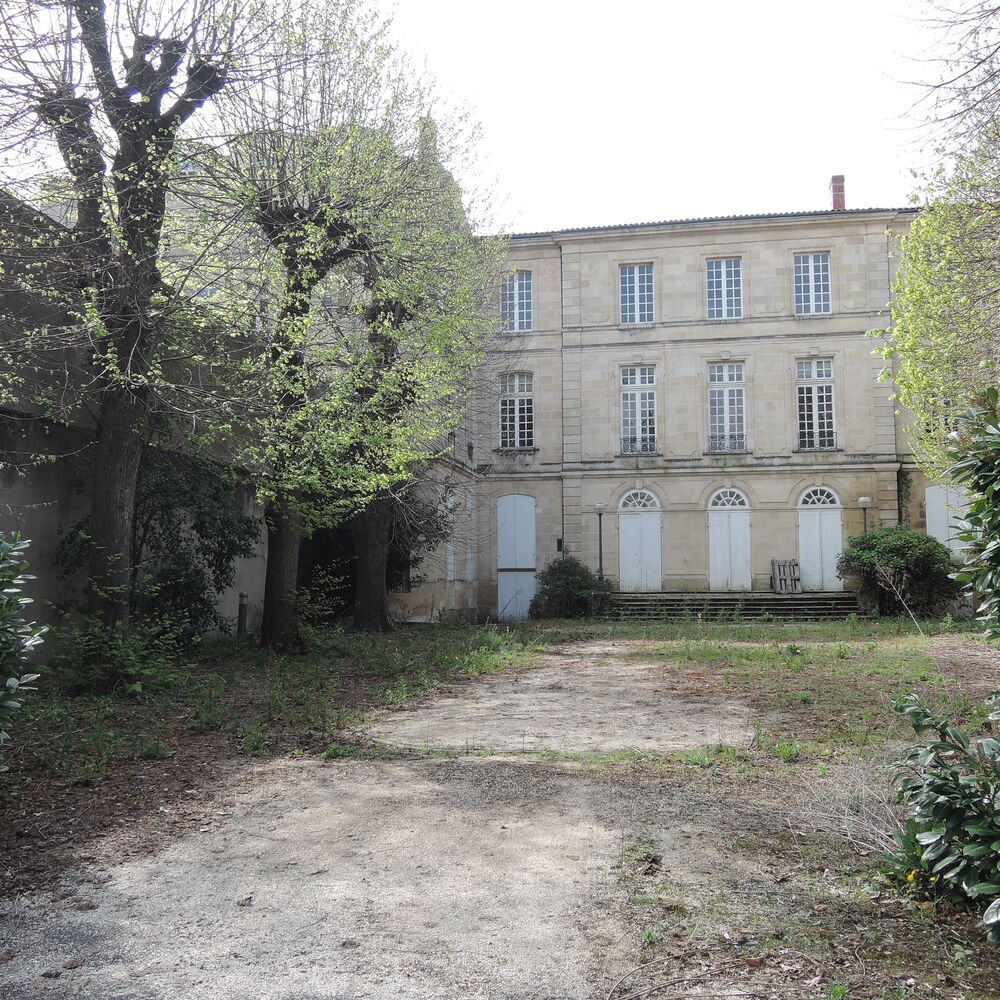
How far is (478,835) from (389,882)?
703 mm

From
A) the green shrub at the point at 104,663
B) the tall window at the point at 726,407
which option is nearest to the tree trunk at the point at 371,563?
the green shrub at the point at 104,663

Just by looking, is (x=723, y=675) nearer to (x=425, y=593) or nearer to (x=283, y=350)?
(x=283, y=350)

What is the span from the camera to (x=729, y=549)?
2556cm

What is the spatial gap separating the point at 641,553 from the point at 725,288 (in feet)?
26.9

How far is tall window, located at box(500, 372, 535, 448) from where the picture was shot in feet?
89.3

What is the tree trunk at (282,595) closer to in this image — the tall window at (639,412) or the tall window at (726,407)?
the tall window at (639,412)

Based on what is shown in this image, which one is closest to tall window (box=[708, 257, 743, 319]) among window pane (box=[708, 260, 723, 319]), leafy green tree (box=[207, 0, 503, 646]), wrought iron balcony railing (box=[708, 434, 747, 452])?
window pane (box=[708, 260, 723, 319])

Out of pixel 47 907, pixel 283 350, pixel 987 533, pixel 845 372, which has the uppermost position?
pixel 845 372

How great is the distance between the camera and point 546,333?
27.1m

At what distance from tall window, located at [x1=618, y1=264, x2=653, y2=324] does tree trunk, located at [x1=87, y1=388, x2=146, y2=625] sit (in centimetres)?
1997

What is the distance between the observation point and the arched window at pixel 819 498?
25.1 m

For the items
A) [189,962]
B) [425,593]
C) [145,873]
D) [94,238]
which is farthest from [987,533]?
[425,593]

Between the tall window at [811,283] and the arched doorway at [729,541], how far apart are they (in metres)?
5.74

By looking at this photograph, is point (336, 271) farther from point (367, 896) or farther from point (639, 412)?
point (639, 412)
